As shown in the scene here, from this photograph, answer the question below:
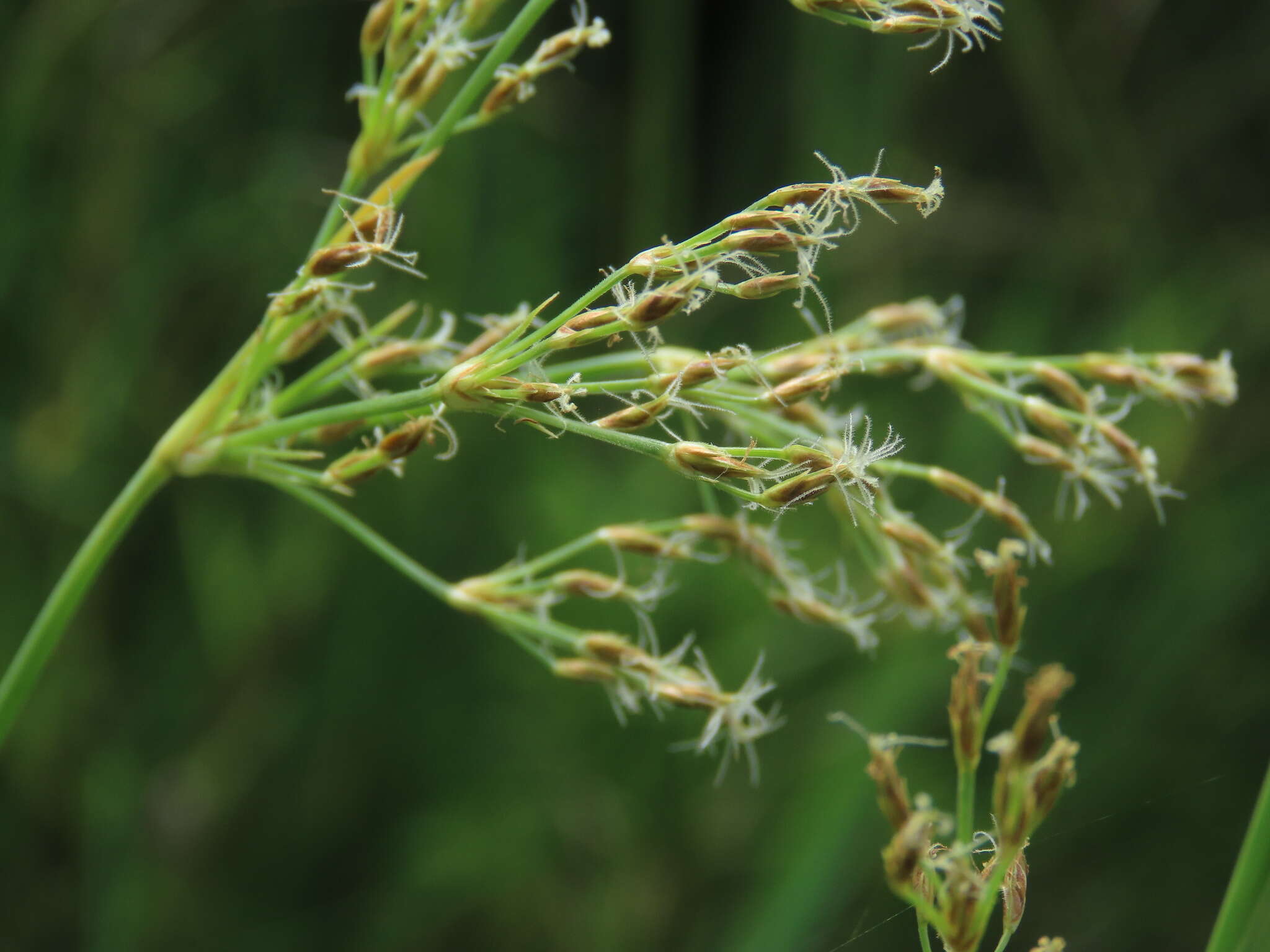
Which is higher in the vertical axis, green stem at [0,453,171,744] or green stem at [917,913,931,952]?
green stem at [0,453,171,744]

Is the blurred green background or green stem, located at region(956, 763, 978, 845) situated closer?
green stem, located at region(956, 763, 978, 845)

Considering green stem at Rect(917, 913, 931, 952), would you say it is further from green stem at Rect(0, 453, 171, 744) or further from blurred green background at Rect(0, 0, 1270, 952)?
blurred green background at Rect(0, 0, 1270, 952)

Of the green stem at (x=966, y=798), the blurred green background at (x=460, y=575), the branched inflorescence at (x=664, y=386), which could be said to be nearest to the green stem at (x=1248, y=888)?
the green stem at (x=966, y=798)

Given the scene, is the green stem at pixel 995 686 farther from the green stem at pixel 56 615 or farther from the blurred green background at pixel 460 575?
the blurred green background at pixel 460 575

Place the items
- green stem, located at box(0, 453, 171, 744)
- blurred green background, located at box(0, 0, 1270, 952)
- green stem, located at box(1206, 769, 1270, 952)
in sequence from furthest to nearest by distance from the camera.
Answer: blurred green background, located at box(0, 0, 1270, 952) < green stem, located at box(0, 453, 171, 744) < green stem, located at box(1206, 769, 1270, 952)

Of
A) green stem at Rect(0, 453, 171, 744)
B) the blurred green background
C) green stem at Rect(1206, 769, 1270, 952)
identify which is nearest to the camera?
green stem at Rect(1206, 769, 1270, 952)

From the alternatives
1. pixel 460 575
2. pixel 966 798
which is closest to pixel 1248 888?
pixel 966 798

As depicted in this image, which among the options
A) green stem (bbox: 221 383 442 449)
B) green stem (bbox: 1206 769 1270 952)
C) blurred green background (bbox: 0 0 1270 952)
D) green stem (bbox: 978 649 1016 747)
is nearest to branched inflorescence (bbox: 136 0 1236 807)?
green stem (bbox: 221 383 442 449)

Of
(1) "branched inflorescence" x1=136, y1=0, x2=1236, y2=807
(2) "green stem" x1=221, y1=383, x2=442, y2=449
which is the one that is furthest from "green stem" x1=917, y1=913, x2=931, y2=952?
(2) "green stem" x1=221, y1=383, x2=442, y2=449

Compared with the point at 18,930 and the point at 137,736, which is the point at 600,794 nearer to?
the point at 137,736
